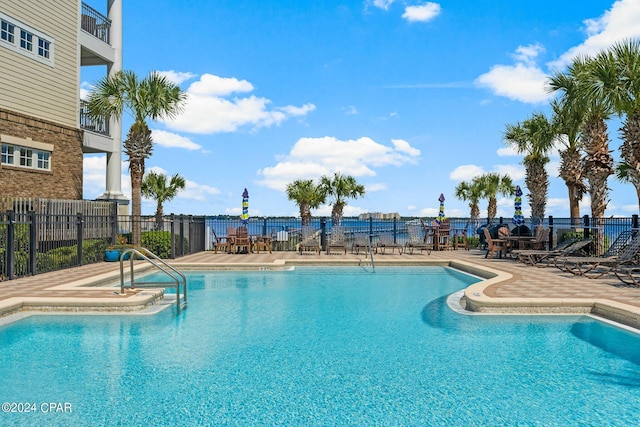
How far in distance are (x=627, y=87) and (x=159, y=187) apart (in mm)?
26307

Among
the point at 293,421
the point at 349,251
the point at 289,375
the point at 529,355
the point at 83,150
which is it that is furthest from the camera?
the point at 83,150

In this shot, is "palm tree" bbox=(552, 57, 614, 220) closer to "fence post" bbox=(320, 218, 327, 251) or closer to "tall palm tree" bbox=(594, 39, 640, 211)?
"tall palm tree" bbox=(594, 39, 640, 211)

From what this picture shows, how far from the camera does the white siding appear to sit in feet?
56.5

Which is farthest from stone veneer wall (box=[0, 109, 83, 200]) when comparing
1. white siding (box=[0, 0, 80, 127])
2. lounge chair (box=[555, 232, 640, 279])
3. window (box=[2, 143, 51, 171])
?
lounge chair (box=[555, 232, 640, 279])

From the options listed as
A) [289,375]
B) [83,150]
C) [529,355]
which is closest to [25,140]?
[83,150]

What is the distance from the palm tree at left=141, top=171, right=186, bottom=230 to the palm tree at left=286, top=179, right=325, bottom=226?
749 centimetres

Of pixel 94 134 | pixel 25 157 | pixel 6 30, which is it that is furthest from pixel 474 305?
pixel 94 134

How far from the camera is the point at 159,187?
1264 inches

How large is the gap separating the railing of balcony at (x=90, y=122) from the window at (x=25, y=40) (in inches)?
103

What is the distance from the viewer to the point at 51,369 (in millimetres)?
5559

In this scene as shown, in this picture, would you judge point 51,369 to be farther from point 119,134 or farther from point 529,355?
point 119,134

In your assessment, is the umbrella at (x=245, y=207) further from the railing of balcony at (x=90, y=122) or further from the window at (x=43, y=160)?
the window at (x=43, y=160)

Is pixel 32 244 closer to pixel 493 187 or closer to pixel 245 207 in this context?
pixel 245 207

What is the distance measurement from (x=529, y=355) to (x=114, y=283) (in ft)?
30.3
